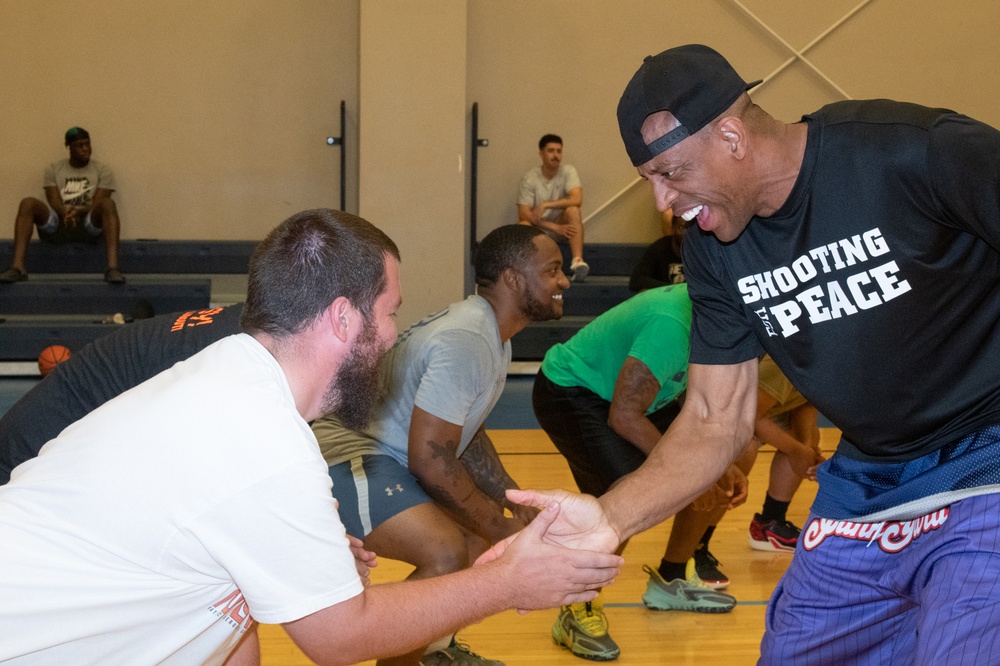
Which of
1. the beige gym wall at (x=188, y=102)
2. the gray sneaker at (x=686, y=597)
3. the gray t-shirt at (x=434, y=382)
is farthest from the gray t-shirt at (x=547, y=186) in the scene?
the gray t-shirt at (x=434, y=382)

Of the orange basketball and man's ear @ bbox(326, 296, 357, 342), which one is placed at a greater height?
man's ear @ bbox(326, 296, 357, 342)

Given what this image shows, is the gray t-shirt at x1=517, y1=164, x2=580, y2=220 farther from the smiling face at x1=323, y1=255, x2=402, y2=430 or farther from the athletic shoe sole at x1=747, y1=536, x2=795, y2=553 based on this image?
the smiling face at x1=323, y1=255, x2=402, y2=430

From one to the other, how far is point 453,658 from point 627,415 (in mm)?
1072

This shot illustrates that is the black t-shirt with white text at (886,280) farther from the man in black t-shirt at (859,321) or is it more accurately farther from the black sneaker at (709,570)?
the black sneaker at (709,570)

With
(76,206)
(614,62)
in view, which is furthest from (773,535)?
(76,206)

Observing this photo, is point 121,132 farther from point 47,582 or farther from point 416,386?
point 47,582

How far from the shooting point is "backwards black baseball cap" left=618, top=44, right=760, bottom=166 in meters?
A: 2.14

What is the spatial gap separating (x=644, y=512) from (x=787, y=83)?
9.60 meters

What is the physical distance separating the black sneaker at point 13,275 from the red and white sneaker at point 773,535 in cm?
747

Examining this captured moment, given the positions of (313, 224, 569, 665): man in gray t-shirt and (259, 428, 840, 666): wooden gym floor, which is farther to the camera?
(259, 428, 840, 666): wooden gym floor

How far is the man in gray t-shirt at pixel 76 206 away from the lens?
9719mm

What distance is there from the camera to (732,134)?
85.0 inches

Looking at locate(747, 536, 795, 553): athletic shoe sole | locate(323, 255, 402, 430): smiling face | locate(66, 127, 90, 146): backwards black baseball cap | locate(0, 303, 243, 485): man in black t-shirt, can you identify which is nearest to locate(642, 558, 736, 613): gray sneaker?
locate(747, 536, 795, 553): athletic shoe sole

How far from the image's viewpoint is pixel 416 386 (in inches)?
130
